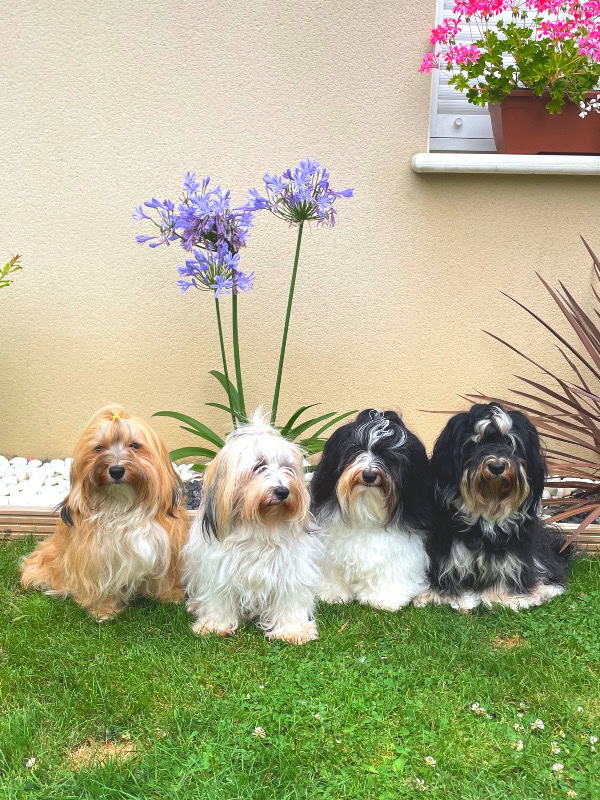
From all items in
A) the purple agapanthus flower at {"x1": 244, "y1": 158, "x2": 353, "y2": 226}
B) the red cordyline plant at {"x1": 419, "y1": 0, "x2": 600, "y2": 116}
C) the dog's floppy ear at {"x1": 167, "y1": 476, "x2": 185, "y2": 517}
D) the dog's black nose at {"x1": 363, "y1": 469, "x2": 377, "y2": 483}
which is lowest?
the dog's floppy ear at {"x1": 167, "y1": 476, "x2": 185, "y2": 517}

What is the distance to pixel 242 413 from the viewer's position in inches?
155

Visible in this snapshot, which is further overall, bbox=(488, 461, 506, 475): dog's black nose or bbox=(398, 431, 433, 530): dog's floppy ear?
bbox=(398, 431, 433, 530): dog's floppy ear

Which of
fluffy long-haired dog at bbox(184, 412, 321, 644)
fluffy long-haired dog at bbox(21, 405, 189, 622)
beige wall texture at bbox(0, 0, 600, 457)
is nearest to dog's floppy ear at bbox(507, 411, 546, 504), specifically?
fluffy long-haired dog at bbox(184, 412, 321, 644)

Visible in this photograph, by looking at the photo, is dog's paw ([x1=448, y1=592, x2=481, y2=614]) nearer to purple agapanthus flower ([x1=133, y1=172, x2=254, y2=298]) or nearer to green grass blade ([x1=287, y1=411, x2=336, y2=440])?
green grass blade ([x1=287, y1=411, x2=336, y2=440])

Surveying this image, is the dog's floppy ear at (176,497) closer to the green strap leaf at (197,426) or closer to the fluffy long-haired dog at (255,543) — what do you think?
the fluffy long-haired dog at (255,543)

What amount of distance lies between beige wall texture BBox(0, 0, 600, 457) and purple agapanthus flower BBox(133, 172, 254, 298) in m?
1.07

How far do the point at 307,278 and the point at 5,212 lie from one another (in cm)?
201

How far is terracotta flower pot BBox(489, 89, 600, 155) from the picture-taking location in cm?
403

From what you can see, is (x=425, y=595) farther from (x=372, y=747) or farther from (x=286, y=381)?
(x=286, y=381)

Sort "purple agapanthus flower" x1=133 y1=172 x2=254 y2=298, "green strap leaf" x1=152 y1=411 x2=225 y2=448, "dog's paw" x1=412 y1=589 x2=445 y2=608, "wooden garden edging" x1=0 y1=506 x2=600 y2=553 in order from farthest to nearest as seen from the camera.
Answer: "green strap leaf" x1=152 y1=411 x2=225 y2=448 < "wooden garden edging" x1=0 y1=506 x2=600 y2=553 < "purple agapanthus flower" x1=133 y1=172 x2=254 y2=298 < "dog's paw" x1=412 y1=589 x2=445 y2=608

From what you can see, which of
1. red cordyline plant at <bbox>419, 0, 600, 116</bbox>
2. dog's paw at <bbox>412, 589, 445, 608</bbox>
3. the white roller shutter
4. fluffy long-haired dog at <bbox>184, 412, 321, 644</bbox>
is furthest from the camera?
the white roller shutter

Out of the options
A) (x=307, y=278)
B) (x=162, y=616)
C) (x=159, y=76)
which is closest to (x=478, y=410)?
(x=162, y=616)

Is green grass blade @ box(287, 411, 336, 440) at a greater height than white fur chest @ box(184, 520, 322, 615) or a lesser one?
greater

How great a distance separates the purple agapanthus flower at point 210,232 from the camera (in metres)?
3.22
